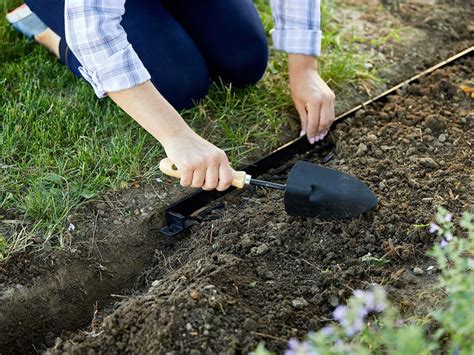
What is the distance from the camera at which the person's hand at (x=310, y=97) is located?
275cm

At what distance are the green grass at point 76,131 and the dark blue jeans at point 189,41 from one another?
7 cm

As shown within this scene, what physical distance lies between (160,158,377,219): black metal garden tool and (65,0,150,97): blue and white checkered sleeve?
0.44 meters

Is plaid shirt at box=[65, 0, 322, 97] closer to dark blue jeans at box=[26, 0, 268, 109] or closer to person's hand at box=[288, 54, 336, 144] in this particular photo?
dark blue jeans at box=[26, 0, 268, 109]

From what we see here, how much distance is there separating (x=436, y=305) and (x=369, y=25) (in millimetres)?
1681

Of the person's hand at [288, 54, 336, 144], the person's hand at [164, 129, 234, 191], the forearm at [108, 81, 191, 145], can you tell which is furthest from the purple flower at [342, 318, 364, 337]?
the person's hand at [288, 54, 336, 144]

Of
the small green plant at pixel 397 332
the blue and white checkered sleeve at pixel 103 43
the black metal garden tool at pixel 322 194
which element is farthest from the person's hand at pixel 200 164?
the small green plant at pixel 397 332

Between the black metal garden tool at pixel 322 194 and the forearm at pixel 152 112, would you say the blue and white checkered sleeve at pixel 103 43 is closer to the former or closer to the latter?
the forearm at pixel 152 112

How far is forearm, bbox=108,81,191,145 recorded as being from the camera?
232cm

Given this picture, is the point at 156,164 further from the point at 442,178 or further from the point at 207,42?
the point at 442,178

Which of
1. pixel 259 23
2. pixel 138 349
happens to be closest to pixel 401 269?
pixel 138 349

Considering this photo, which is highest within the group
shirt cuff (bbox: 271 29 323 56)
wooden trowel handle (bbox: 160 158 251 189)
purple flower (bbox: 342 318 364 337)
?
shirt cuff (bbox: 271 29 323 56)

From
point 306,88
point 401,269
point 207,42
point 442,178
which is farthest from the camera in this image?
point 207,42

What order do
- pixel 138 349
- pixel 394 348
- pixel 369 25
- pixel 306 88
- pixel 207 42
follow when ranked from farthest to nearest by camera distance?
pixel 369 25 → pixel 207 42 → pixel 306 88 → pixel 138 349 → pixel 394 348

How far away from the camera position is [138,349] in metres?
2.02
